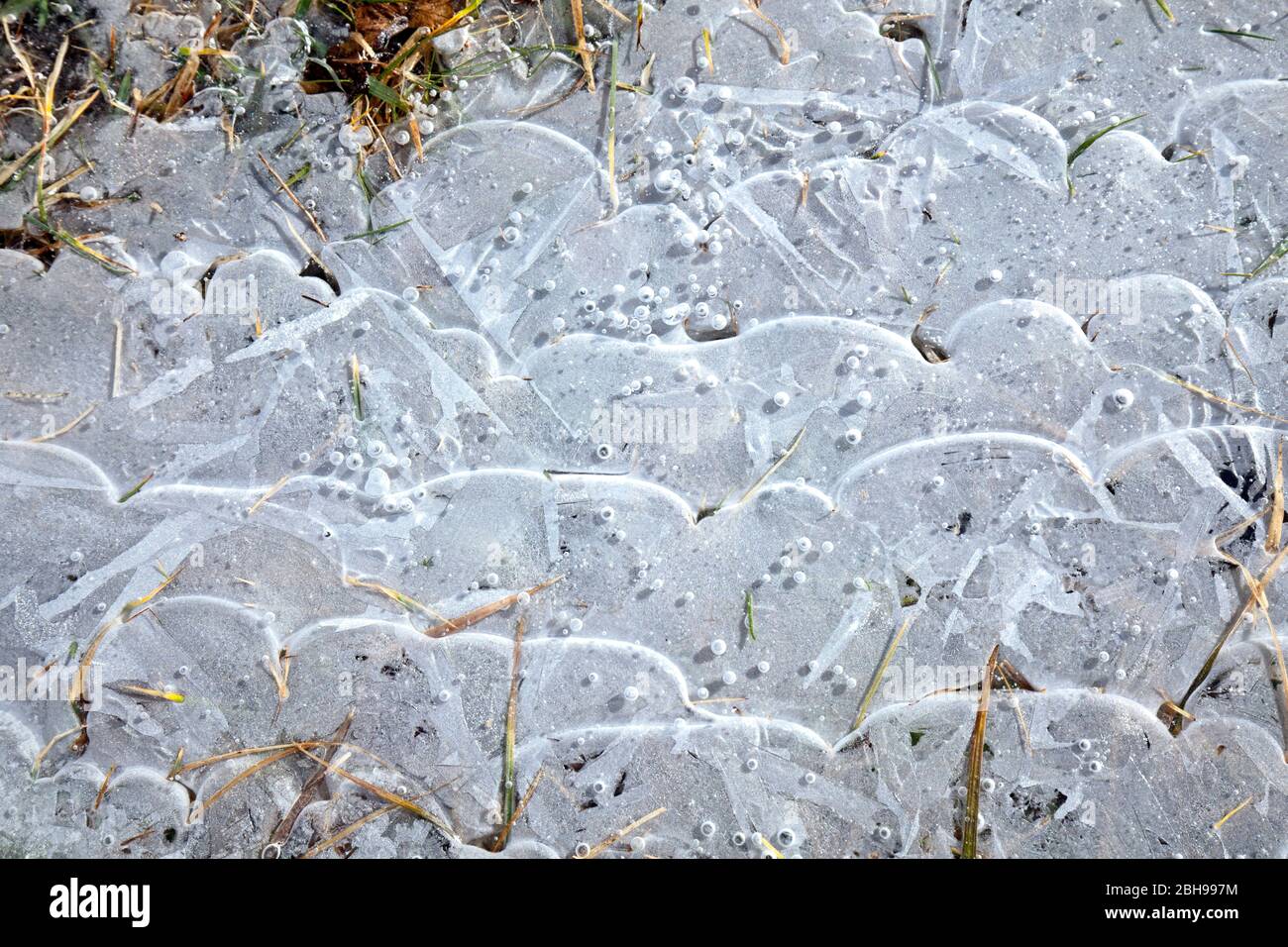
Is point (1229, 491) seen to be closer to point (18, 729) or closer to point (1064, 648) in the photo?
point (1064, 648)

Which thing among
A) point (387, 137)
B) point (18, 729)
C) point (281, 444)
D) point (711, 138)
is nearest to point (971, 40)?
point (711, 138)

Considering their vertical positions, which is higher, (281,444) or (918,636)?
(281,444)

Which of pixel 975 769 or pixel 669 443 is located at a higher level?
pixel 669 443

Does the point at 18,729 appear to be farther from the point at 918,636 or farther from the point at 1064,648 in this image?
the point at 1064,648
